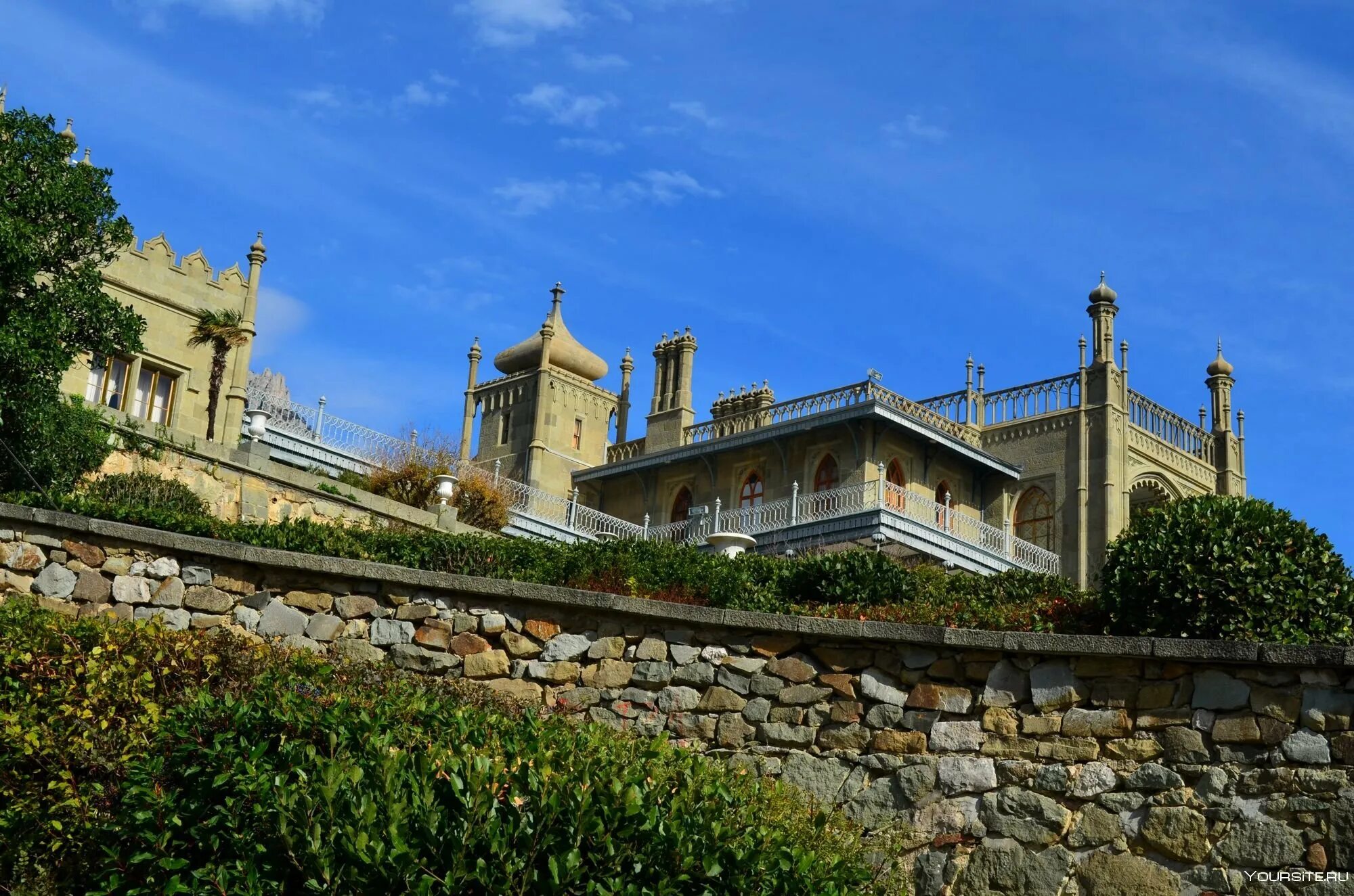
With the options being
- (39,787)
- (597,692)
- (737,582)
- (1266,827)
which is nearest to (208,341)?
(737,582)

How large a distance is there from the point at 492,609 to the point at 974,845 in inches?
141

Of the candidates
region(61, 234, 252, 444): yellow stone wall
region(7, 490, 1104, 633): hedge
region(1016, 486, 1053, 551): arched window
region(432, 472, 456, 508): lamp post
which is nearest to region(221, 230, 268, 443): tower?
region(61, 234, 252, 444): yellow stone wall

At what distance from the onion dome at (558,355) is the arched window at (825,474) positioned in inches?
444

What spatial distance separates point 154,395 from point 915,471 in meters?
14.7

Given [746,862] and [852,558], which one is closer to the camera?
[746,862]

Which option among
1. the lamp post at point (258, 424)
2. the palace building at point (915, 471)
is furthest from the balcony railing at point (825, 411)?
the lamp post at point (258, 424)

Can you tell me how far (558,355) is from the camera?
4234 centimetres

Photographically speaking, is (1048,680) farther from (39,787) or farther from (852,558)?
(39,787)

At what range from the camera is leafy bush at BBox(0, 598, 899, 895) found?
275 inches

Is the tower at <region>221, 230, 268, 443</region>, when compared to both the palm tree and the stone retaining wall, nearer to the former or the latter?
the palm tree

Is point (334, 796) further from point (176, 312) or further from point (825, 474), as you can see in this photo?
point (825, 474)

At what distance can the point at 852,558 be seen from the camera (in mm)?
14055

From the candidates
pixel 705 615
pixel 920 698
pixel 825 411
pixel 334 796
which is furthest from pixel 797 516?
pixel 334 796

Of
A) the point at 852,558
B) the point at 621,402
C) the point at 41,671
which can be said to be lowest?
the point at 41,671
